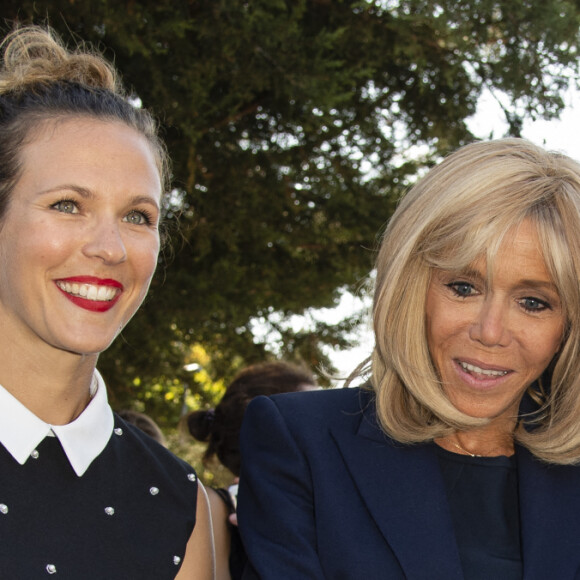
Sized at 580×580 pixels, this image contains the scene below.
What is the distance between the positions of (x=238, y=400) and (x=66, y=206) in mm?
1851

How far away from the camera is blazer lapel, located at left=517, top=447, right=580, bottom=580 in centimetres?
230

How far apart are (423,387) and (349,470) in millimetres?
297

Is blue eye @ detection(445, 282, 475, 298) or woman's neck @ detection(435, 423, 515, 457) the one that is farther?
woman's neck @ detection(435, 423, 515, 457)

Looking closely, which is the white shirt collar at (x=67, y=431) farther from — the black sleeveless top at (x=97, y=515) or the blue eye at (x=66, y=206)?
the blue eye at (x=66, y=206)

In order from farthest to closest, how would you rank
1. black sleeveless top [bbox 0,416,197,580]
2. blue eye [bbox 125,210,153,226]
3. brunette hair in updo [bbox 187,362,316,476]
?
brunette hair in updo [bbox 187,362,316,476], blue eye [bbox 125,210,153,226], black sleeveless top [bbox 0,416,197,580]

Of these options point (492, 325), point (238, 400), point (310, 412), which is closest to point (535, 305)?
point (492, 325)

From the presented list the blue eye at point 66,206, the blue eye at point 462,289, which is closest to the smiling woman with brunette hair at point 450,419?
the blue eye at point 462,289

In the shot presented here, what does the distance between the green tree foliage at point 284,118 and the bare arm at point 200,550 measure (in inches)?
104

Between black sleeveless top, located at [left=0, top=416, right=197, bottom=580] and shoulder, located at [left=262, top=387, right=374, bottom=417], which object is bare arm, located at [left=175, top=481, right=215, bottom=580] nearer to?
black sleeveless top, located at [left=0, top=416, right=197, bottom=580]

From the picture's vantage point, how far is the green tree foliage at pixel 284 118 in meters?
4.87

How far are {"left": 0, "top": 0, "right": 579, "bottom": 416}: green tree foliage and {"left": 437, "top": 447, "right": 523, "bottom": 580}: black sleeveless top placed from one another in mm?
2873

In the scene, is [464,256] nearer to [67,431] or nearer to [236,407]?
[67,431]

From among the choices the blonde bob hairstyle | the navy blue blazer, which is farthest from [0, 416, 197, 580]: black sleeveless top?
the blonde bob hairstyle

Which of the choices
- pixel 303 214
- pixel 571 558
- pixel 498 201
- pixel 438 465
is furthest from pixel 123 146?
pixel 303 214
